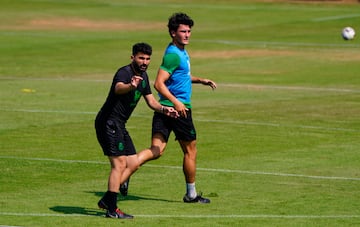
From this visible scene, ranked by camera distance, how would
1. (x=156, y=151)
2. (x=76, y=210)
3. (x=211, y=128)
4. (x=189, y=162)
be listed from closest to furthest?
(x=76, y=210)
(x=156, y=151)
(x=189, y=162)
(x=211, y=128)

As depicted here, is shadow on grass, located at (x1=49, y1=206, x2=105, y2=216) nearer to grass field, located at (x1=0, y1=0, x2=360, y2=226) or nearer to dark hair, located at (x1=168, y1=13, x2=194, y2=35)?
grass field, located at (x1=0, y1=0, x2=360, y2=226)

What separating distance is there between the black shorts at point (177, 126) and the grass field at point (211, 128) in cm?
88

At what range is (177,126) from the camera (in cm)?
1529

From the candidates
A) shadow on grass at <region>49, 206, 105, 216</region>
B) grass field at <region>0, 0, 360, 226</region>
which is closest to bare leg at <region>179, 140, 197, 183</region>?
grass field at <region>0, 0, 360, 226</region>

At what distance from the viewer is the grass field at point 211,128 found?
48.0 feet

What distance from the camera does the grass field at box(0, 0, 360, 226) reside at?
1464cm

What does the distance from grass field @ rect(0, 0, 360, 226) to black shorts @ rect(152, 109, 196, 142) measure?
88 cm

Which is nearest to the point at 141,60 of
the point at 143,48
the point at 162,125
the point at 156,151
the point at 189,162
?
the point at 143,48

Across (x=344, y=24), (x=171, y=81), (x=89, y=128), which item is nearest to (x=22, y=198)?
(x=171, y=81)

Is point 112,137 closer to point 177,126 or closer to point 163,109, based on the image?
point 163,109

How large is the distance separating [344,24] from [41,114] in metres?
29.7

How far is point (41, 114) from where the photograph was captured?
24750mm

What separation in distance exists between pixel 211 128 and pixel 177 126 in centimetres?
768

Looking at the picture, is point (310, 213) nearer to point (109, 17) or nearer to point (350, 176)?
point (350, 176)
